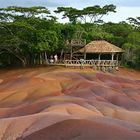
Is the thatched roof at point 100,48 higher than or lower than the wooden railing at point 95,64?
higher

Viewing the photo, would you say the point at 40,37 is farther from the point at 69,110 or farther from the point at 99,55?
the point at 69,110

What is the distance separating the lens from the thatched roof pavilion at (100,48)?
2640 inches

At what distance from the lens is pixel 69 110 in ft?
89.0

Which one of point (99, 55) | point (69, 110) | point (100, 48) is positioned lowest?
point (99, 55)

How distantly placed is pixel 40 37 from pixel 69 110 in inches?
1460

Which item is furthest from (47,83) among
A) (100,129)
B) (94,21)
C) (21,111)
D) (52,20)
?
(94,21)

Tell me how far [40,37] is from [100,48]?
849cm

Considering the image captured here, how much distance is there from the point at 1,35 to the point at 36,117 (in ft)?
142

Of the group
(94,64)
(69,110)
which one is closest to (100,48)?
(94,64)

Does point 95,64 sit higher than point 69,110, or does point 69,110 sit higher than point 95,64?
point 69,110

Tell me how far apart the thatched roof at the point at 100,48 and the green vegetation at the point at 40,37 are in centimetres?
185

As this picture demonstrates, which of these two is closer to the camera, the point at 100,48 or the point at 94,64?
the point at 94,64

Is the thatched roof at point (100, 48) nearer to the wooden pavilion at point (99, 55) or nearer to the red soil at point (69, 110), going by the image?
the wooden pavilion at point (99, 55)

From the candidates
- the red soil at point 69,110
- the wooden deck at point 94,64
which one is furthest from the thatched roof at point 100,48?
the red soil at point 69,110
